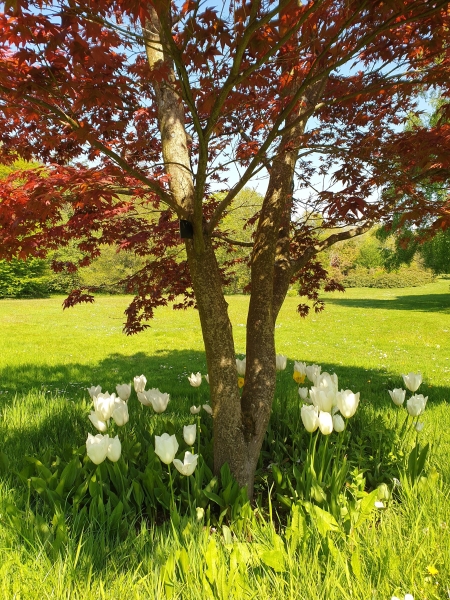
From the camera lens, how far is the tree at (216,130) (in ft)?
6.00

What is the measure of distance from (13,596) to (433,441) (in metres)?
2.52

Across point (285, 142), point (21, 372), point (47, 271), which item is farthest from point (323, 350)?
point (47, 271)

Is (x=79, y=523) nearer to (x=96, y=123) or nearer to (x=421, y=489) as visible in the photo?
(x=421, y=489)

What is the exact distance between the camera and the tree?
183 cm

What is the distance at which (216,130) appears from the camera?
272 centimetres

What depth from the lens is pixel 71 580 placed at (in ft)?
5.22

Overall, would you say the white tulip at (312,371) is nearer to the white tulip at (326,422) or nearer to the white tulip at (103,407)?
the white tulip at (326,422)

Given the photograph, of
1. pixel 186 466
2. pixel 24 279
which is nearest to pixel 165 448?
pixel 186 466

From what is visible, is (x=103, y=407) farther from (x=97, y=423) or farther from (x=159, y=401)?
(x=159, y=401)

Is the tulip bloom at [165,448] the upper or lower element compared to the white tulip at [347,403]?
lower

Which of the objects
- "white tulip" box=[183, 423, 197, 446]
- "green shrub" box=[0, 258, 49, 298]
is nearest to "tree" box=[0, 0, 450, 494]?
"white tulip" box=[183, 423, 197, 446]

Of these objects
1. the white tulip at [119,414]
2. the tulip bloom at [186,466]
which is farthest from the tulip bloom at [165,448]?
the white tulip at [119,414]

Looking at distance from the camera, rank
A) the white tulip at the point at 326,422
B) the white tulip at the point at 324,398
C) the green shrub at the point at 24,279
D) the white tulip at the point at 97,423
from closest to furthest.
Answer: the white tulip at the point at 326,422 → the white tulip at the point at 324,398 → the white tulip at the point at 97,423 → the green shrub at the point at 24,279

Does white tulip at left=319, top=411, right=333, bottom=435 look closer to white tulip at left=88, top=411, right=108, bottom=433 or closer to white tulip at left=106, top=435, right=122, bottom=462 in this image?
white tulip at left=106, top=435, right=122, bottom=462
